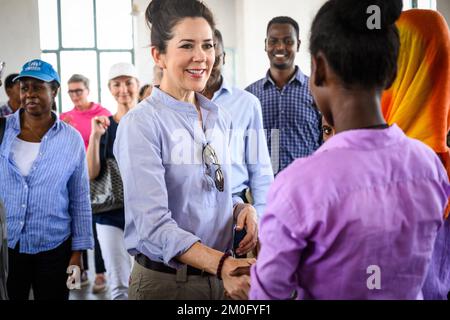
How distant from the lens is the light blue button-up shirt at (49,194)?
1415mm

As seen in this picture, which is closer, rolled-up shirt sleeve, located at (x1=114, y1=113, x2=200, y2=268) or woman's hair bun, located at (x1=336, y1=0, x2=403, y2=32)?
woman's hair bun, located at (x1=336, y1=0, x2=403, y2=32)

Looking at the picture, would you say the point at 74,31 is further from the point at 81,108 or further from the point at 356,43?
the point at 356,43

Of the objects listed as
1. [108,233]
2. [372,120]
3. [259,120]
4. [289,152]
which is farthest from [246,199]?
[372,120]

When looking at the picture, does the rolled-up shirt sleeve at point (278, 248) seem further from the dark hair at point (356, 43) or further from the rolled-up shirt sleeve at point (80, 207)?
the rolled-up shirt sleeve at point (80, 207)

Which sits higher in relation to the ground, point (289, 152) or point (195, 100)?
point (195, 100)

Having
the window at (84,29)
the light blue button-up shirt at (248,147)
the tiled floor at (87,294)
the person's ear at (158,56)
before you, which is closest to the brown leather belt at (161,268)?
the light blue button-up shirt at (248,147)

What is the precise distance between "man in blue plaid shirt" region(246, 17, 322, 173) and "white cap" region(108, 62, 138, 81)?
2.02 feet

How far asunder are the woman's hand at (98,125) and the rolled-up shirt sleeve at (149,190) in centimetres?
112

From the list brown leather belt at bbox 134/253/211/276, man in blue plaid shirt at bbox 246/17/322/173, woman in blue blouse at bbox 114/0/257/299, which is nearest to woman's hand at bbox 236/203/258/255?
woman in blue blouse at bbox 114/0/257/299

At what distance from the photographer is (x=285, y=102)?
7.04ft

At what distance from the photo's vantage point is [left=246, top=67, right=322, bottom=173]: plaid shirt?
82.5 inches

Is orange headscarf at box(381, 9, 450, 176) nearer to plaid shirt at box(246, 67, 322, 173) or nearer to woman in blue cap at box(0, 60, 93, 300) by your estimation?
woman in blue cap at box(0, 60, 93, 300)
